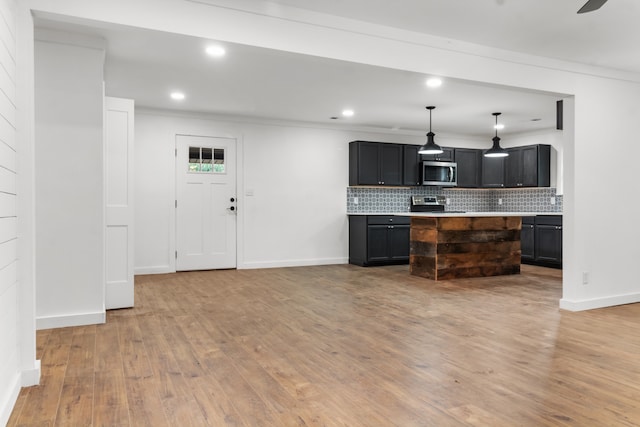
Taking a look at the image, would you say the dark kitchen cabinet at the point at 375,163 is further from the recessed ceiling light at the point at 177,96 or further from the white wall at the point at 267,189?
the recessed ceiling light at the point at 177,96

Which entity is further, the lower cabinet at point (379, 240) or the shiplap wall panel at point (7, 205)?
the lower cabinet at point (379, 240)

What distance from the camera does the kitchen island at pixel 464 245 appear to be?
19.5 feet

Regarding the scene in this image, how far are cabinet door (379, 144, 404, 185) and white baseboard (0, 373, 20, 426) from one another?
6.24 m

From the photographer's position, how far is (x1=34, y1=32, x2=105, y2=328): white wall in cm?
354

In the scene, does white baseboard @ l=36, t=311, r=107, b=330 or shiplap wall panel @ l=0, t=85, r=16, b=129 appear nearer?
shiplap wall panel @ l=0, t=85, r=16, b=129

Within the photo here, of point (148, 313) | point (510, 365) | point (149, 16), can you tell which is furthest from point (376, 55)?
point (148, 313)

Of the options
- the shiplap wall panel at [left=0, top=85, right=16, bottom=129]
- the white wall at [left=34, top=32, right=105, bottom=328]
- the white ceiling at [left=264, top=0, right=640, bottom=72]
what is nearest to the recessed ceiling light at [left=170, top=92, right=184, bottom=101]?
the white wall at [left=34, top=32, right=105, bottom=328]

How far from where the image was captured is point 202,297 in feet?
15.9

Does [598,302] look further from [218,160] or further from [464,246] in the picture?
[218,160]

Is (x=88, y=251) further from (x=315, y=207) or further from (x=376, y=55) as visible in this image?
(x=315, y=207)

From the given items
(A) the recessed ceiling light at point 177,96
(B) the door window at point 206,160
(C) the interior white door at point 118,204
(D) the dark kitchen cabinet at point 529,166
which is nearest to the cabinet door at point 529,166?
(D) the dark kitchen cabinet at point 529,166

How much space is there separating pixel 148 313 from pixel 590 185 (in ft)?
14.7

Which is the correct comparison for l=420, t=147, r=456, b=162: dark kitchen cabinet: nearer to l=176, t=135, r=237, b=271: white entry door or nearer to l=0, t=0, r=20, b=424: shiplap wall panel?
l=176, t=135, r=237, b=271: white entry door

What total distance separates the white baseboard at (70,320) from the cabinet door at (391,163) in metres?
5.20
